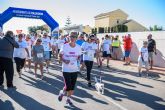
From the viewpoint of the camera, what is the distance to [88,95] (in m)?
9.09

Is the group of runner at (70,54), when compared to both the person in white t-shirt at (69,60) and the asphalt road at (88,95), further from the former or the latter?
the asphalt road at (88,95)

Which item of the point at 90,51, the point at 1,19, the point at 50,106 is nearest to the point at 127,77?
the point at 90,51

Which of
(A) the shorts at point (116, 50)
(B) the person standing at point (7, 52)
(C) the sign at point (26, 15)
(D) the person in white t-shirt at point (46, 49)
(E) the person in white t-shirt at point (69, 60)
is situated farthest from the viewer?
(A) the shorts at point (116, 50)

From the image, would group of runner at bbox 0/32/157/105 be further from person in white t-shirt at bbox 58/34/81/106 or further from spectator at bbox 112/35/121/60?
spectator at bbox 112/35/121/60

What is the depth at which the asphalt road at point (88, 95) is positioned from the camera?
7.68m

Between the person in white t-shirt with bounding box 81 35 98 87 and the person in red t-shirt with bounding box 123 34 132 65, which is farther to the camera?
the person in red t-shirt with bounding box 123 34 132 65

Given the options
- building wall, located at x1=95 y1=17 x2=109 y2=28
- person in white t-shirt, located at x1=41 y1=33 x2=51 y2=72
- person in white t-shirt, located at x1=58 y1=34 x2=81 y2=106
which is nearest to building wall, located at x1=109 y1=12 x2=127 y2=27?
building wall, located at x1=95 y1=17 x2=109 y2=28

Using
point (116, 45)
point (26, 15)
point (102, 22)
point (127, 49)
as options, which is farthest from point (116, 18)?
point (127, 49)

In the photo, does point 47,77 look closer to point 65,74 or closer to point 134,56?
point 65,74

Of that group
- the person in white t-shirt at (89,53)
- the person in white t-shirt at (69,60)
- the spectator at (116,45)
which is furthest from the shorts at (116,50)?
the person in white t-shirt at (69,60)

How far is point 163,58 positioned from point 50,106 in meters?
11.3

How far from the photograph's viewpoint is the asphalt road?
7677 mm

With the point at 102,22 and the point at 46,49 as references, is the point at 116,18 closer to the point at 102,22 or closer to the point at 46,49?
the point at 102,22

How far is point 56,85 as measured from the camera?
427 inches
